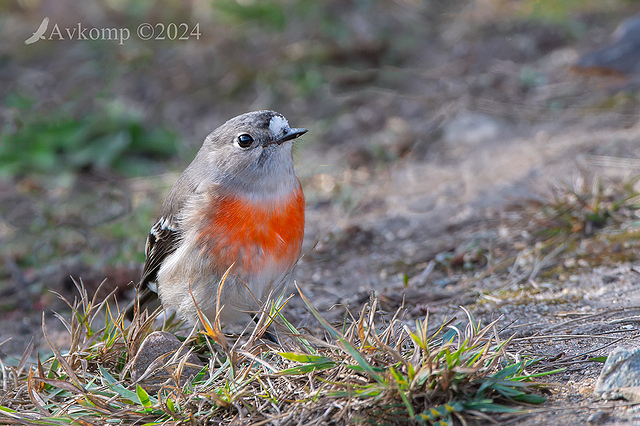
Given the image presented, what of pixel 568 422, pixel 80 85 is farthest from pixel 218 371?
pixel 80 85

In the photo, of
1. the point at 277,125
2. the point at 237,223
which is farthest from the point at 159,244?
the point at 277,125

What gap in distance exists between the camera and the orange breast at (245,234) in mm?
3451

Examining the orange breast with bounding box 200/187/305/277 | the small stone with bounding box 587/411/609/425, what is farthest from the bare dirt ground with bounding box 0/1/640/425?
the orange breast with bounding box 200/187/305/277

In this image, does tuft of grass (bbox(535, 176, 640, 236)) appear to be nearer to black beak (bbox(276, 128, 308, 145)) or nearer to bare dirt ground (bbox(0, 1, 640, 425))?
bare dirt ground (bbox(0, 1, 640, 425))

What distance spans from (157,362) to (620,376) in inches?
75.8

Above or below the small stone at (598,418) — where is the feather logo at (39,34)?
above

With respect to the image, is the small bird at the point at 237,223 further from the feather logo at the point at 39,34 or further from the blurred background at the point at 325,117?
the feather logo at the point at 39,34

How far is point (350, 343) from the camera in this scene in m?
2.55

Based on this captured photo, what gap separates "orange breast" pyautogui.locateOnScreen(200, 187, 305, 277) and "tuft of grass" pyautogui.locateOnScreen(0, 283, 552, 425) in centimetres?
56

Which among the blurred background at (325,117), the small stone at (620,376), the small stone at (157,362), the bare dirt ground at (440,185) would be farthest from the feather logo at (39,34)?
the small stone at (620,376)

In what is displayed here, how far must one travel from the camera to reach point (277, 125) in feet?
12.0

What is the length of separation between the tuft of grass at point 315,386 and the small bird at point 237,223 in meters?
0.51

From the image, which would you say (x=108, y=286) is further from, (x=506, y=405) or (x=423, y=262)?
(x=506, y=405)

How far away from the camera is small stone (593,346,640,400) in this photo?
2.36 metres
